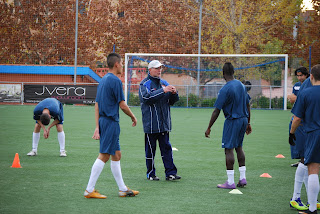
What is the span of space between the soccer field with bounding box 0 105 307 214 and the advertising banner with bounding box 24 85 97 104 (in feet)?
42.2

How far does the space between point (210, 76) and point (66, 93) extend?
864cm

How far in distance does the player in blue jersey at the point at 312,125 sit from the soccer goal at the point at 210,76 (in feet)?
74.2

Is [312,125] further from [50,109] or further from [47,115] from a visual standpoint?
[50,109]

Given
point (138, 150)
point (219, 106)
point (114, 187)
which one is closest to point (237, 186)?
point (219, 106)

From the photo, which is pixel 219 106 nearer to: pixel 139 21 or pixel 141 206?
pixel 141 206

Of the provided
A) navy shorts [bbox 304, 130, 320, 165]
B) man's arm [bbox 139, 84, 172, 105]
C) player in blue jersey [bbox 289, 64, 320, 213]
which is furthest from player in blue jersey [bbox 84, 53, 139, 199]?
navy shorts [bbox 304, 130, 320, 165]

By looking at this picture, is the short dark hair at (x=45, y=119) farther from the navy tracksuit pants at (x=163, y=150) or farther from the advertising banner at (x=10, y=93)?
the advertising banner at (x=10, y=93)

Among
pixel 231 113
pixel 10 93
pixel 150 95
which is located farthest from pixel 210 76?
pixel 231 113

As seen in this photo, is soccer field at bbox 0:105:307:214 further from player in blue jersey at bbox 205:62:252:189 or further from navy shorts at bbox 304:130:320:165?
navy shorts at bbox 304:130:320:165

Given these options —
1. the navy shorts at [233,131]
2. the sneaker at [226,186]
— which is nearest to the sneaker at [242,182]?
the sneaker at [226,186]

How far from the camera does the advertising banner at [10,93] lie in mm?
28312

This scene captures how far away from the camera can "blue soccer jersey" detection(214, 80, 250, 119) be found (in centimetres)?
738

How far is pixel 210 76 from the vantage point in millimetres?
29359

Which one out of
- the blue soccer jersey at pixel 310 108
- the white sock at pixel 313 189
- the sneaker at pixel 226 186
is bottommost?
the sneaker at pixel 226 186
